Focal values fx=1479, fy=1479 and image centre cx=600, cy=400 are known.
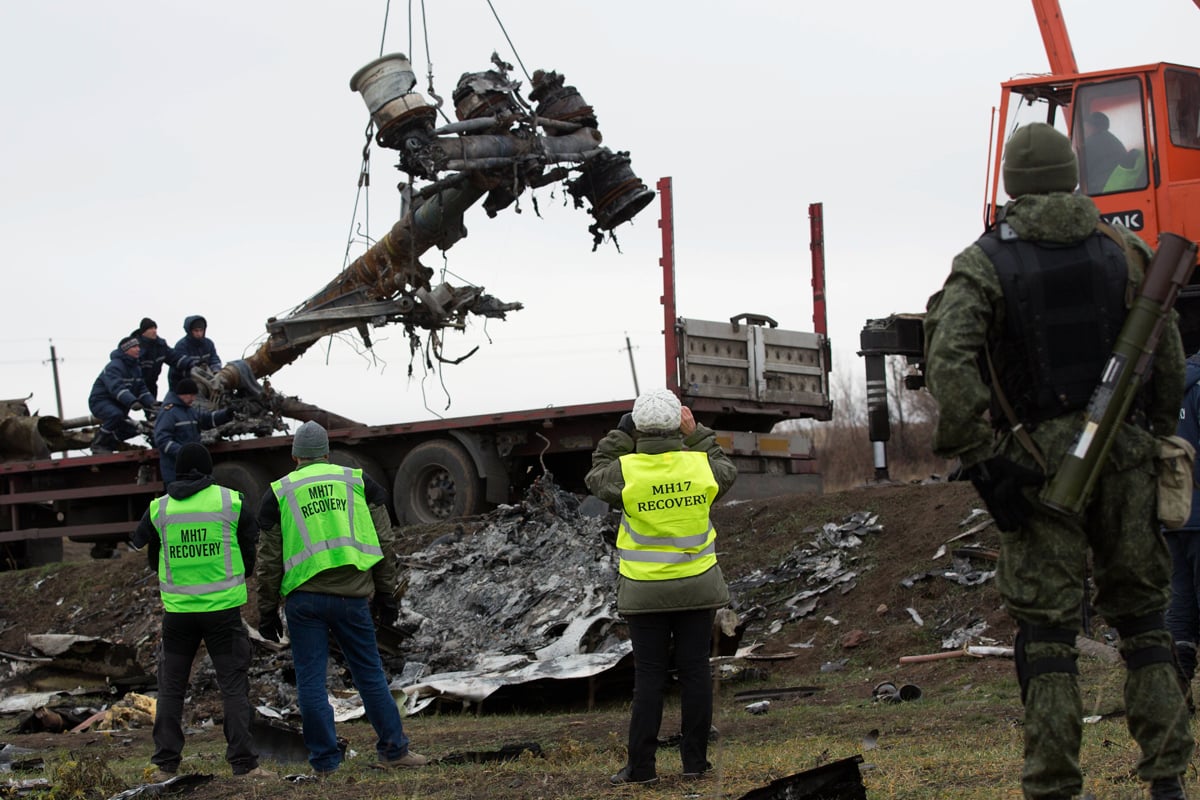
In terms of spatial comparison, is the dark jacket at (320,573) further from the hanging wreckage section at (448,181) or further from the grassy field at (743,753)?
the hanging wreckage section at (448,181)

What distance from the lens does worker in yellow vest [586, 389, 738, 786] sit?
6.05 m

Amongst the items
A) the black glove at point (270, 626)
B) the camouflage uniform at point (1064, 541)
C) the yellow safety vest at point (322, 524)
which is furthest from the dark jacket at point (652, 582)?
the black glove at point (270, 626)

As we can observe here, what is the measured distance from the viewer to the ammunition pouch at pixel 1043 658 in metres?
4.07

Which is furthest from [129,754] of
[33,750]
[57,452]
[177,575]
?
[57,452]

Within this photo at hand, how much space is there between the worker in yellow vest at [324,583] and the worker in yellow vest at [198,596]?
0.99 ft

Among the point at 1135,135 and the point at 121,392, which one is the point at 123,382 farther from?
the point at 1135,135

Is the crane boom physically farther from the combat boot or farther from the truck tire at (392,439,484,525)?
the combat boot

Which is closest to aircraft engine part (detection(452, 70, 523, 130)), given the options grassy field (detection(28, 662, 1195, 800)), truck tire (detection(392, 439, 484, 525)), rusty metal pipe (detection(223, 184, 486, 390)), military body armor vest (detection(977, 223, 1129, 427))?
rusty metal pipe (detection(223, 184, 486, 390))

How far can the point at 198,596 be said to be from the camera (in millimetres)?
7316

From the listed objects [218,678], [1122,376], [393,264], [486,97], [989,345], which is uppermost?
[486,97]

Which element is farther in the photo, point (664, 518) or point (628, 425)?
point (628, 425)

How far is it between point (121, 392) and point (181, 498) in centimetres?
1030

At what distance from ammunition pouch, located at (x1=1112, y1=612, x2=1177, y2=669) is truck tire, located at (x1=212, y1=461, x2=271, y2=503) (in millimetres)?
13543

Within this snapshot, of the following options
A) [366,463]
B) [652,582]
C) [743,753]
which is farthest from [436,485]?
[652,582]
